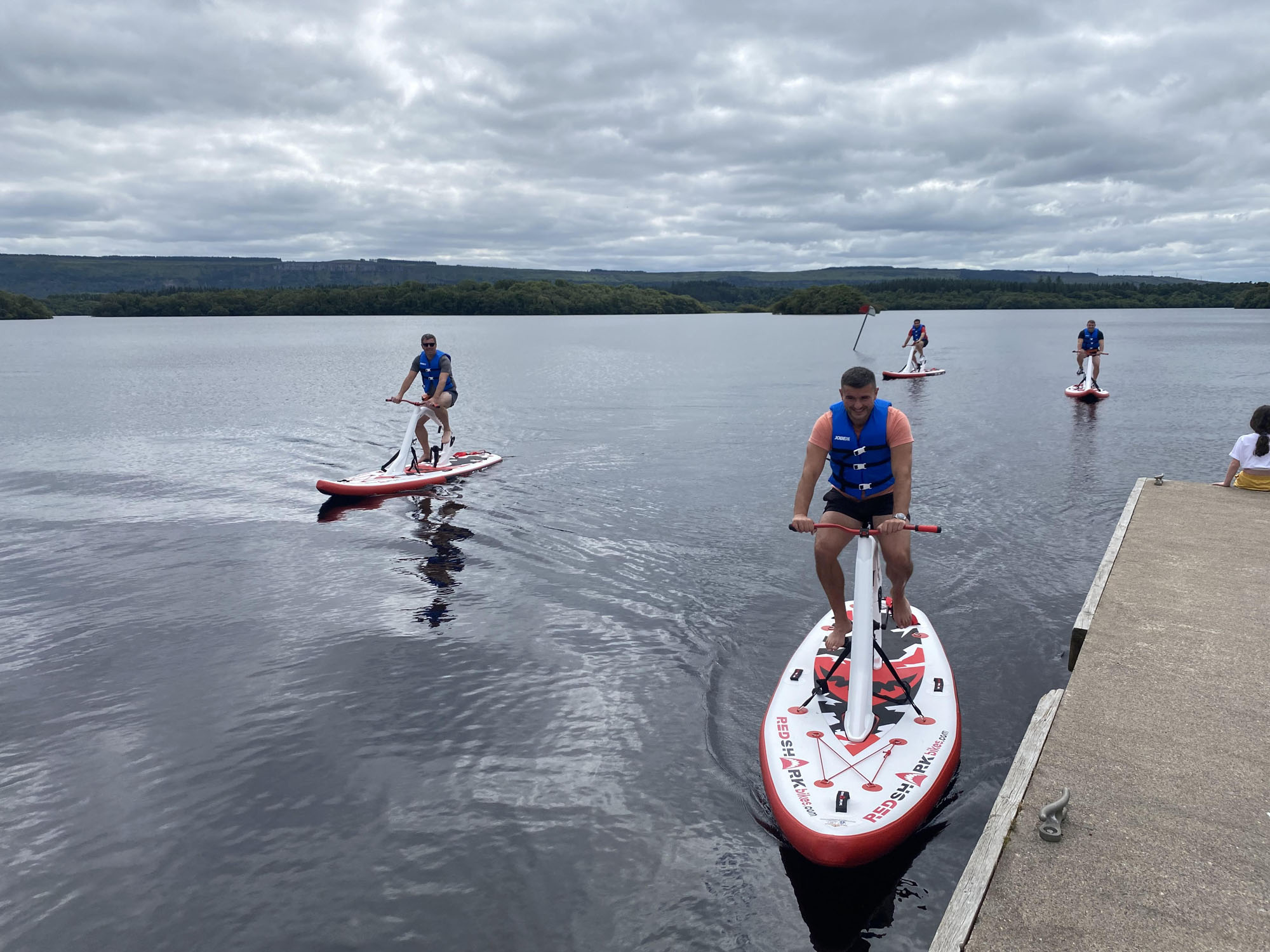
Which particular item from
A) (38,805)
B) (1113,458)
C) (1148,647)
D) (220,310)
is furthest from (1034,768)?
(220,310)

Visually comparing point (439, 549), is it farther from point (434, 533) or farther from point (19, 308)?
point (19, 308)

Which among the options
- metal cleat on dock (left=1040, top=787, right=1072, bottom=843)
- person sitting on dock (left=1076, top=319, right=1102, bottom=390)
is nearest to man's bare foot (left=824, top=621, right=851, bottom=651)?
metal cleat on dock (left=1040, top=787, right=1072, bottom=843)

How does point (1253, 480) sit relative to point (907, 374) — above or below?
above

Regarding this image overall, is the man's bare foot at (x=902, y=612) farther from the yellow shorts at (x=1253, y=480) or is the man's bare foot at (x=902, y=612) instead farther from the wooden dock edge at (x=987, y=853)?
the yellow shorts at (x=1253, y=480)

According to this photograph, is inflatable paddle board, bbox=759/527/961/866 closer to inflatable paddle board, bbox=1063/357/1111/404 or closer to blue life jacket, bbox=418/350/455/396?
blue life jacket, bbox=418/350/455/396

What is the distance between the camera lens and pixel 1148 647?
8078 millimetres

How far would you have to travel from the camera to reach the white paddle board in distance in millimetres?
6219

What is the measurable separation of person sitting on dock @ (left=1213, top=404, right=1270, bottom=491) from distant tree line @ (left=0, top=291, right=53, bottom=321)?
212329 millimetres

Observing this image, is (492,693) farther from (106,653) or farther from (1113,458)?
(1113,458)

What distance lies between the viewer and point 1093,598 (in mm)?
9461

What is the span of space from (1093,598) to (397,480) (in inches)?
590

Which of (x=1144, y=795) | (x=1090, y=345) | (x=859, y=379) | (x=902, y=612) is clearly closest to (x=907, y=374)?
(x=1090, y=345)

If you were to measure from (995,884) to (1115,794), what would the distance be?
1445 millimetres

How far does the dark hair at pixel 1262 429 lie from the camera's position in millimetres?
14258
